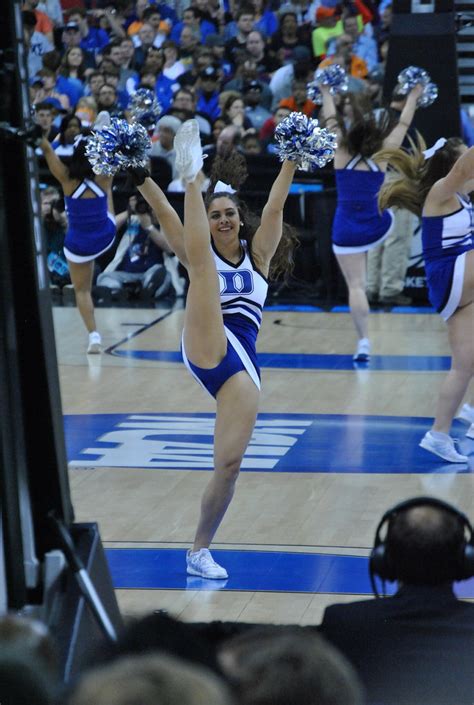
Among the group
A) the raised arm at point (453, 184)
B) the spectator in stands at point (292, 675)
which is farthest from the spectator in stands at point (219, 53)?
the spectator in stands at point (292, 675)

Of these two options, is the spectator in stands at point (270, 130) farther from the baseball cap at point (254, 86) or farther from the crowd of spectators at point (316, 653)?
the crowd of spectators at point (316, 653)

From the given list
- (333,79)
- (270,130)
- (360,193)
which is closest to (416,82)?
(333,79)

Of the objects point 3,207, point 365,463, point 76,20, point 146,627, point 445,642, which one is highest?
point 76,20

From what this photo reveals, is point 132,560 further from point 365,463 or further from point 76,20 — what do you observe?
point 76,20

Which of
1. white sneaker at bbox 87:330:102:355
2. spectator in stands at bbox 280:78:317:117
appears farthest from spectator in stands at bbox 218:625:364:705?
spectator in stands at bbox 280:78:317:117

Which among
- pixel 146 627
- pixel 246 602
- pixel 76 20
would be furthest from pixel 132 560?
pixel 76 20

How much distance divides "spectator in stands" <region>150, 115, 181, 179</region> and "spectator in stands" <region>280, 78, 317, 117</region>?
1.17 metres

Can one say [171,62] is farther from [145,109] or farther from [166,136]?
[145,109]

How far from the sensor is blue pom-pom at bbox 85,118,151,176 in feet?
16.0

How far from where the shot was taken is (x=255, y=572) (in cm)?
534

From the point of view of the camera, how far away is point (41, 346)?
380cm

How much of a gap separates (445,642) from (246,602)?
2.51 meters

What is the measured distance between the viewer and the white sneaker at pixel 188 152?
464 centimetres

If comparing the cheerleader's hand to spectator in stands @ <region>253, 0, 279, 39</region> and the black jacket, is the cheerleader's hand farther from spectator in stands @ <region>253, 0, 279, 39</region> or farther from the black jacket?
spectator in stands @ <region>253, 0, 279, 39</region>
